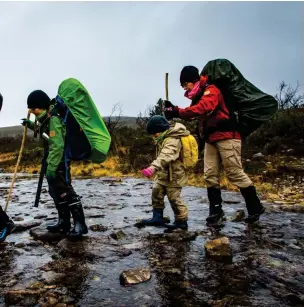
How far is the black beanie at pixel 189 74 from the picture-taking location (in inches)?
200

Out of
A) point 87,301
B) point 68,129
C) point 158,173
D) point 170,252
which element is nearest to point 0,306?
point 87,301

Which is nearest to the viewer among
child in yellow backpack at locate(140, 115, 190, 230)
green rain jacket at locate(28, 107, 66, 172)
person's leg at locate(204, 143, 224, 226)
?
green rain jacket at locate(28, 107, 66, 172)

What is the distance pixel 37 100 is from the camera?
15.0 feet

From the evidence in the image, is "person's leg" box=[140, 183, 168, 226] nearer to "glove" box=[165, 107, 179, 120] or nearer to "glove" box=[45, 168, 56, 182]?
"glove" box=[165, 107, 179, 120]

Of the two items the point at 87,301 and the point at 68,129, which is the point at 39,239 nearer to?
the point at 68,129

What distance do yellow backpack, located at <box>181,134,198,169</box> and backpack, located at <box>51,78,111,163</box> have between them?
1148 mm

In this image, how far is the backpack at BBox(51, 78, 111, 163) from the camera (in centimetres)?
430

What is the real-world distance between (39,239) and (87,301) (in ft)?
6.53

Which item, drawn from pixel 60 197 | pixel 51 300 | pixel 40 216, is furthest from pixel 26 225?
pixel 51 300

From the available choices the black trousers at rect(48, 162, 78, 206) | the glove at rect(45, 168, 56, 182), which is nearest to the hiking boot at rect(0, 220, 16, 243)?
the black trousers at rect(48, 162, 78, 206)

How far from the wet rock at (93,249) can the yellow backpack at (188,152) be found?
4.98ft

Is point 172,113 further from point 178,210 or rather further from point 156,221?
point 156,221

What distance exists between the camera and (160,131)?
504 cm

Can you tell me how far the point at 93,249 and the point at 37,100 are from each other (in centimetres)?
207
